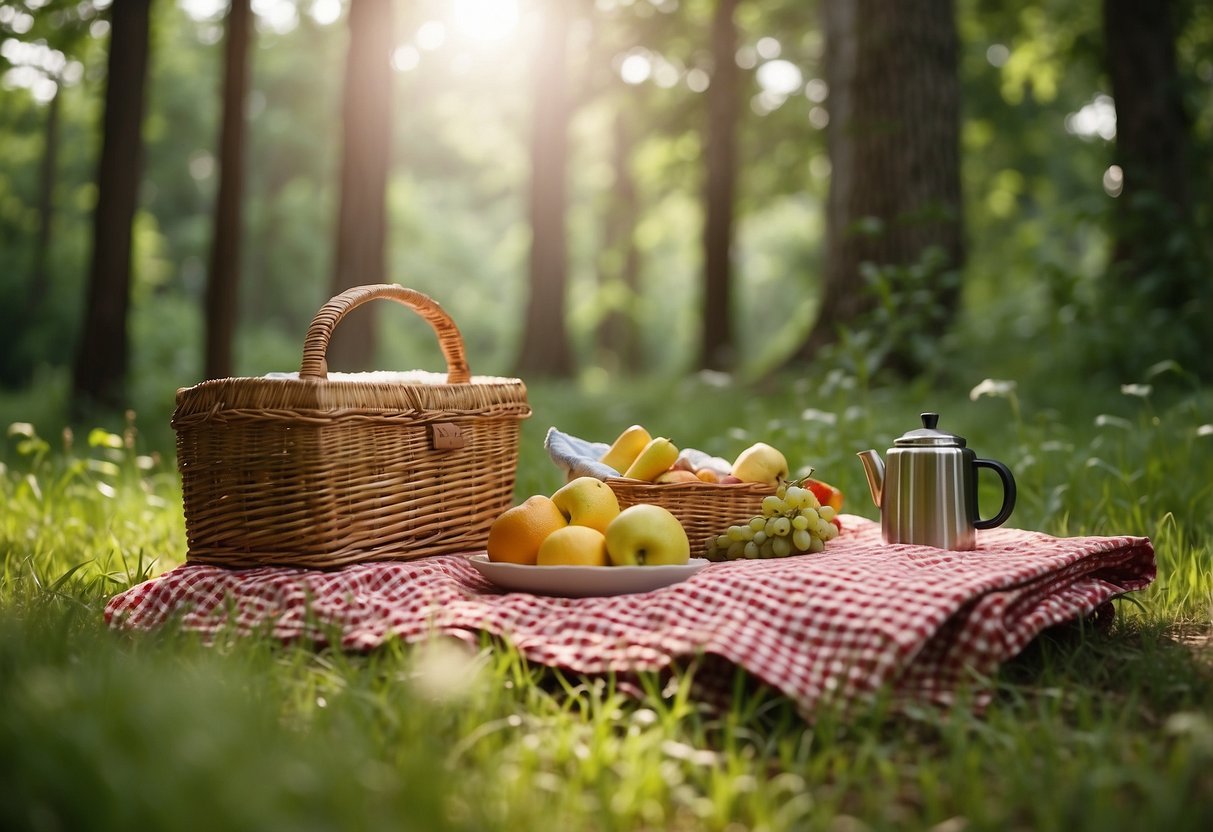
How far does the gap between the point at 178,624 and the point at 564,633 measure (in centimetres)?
86

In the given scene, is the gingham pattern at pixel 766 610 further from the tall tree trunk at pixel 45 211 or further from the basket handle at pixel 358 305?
the tall tree trunk at pixel 45 211

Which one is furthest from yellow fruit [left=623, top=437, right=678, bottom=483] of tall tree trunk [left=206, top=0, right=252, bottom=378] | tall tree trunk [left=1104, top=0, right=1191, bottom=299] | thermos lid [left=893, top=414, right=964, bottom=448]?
tall tree trunk [left=206, top=0, right=252, bottom=378]

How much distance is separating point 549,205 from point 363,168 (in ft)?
12.8

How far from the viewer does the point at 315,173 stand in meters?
28.9

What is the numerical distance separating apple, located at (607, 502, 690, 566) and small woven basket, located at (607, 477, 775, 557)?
401 millimetres

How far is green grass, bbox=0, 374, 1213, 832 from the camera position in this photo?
1420mm

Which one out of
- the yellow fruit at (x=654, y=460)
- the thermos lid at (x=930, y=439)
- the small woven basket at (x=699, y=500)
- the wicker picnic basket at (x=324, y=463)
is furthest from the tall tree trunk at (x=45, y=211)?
the thermos lid at (x=930, y=439)

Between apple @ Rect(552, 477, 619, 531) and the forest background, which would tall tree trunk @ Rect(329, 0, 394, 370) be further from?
apple @ Rect(552, 477, 619, 531)

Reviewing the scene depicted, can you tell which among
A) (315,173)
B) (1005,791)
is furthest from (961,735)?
(315,173)

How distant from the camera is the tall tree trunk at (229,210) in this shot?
29.2ft

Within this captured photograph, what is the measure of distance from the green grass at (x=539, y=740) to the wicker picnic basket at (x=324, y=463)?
0.42 metres

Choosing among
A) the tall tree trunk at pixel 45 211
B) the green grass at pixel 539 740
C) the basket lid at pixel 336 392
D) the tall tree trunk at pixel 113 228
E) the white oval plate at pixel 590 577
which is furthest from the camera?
the tall tree trunk at pixel 45 211

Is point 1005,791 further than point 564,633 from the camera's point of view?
No

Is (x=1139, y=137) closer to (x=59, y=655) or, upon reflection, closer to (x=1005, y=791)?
(x=1005, y=791)
